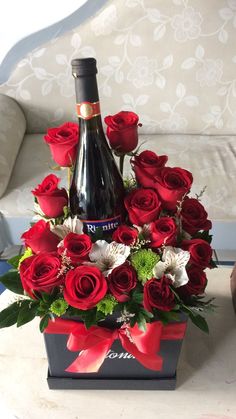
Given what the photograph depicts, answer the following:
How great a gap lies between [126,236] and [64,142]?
18 cm

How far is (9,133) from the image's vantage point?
4.98 feet

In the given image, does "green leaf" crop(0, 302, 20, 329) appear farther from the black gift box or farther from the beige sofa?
the beige sofa

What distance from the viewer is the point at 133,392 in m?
0.68

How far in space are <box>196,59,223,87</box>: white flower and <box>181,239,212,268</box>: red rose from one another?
120 centimetres

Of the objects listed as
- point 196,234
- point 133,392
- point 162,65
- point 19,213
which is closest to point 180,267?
point 196,234

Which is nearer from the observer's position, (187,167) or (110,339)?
(110,339)

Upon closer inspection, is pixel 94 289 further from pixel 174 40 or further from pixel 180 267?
pixel 174 40

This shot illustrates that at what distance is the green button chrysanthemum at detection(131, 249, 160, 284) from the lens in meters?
0.56

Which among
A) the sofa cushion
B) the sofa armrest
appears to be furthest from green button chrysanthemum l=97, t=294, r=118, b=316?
the sofa armrest

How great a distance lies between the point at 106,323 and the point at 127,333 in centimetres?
4

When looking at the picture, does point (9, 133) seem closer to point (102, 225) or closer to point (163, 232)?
point (102, 225)

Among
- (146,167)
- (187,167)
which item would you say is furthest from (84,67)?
(187,167)

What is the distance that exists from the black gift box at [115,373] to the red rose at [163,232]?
6.8 inches

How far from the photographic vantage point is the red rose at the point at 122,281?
0.54 metres
